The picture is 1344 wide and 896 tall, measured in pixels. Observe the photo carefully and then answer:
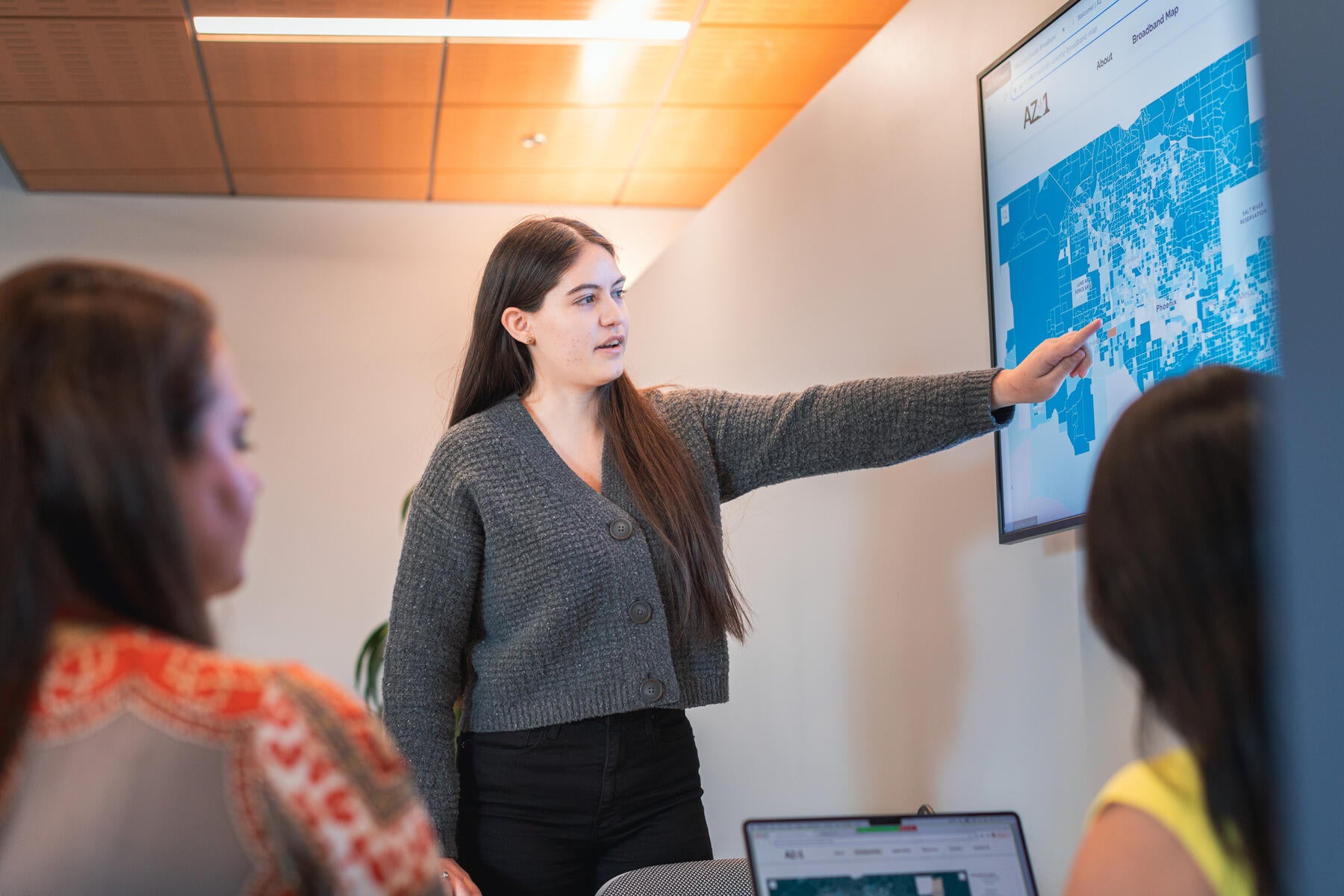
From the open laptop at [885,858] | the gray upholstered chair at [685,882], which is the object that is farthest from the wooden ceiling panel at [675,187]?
the open laptop at [885,858]

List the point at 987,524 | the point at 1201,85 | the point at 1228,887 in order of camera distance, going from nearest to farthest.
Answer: the point at 1228,887 < the point at 1201,85 < the point at 987,524

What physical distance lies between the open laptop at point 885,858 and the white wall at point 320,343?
163 inches

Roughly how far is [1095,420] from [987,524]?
0.50m

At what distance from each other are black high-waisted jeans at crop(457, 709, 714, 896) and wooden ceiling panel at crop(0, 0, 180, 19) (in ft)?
9.39

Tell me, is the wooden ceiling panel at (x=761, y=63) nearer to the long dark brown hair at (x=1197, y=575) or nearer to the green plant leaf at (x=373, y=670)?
the green plant leaf at (x=373, y=670)

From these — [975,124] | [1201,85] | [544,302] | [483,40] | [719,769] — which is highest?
[483,40]

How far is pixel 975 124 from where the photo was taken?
7.38 ft

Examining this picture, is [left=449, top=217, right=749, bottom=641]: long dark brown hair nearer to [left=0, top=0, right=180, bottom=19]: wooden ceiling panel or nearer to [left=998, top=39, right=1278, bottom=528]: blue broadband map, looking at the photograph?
[left=998, top=39, right=1278, bottom=528]: blue broadband map

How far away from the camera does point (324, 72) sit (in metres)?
4.10

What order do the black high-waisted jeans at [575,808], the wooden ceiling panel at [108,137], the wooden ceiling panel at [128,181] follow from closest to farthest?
the black high-waisted jeans at [575,808]
the wooden ceiling panel at [108,137]
the wooden ceiling panel at [128,181]

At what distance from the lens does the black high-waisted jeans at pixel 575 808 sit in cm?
164

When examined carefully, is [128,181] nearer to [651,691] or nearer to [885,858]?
[651,691]

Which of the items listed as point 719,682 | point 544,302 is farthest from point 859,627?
point 544,302

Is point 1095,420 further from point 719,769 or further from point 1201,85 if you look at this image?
point 719,769
